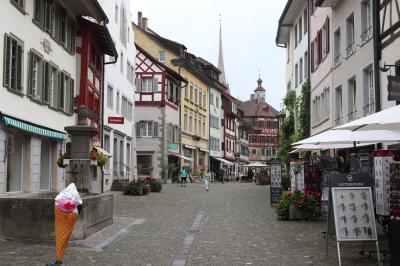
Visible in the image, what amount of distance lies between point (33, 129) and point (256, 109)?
355 ft

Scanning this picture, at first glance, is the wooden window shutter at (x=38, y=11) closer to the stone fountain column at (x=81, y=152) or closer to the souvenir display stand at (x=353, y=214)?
the stone fountain column at (x=81, y=152)

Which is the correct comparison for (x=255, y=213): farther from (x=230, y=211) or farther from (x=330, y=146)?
(x=330, y=146)

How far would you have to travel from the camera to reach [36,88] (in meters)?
20.8

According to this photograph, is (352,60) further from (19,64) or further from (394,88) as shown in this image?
(19,64)

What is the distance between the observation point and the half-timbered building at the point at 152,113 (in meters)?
51.0

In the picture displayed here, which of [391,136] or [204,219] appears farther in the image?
[204,219]

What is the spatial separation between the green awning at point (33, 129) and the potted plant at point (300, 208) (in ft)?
26.0

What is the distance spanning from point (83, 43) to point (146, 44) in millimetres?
29599

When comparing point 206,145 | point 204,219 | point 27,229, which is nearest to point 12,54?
point 204,219

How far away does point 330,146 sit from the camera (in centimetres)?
1686

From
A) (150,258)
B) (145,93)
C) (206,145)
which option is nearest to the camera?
(150,258)

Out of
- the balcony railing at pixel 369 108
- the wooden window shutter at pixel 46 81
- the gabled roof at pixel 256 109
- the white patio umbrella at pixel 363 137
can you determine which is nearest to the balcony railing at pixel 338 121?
the balcony railing at pixel 369 108

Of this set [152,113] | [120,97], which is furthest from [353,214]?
[152,113]

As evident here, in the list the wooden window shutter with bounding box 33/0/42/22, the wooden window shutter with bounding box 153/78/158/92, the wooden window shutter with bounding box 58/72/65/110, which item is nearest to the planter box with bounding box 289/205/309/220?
the wooden window shutter with bounding box 33/0/42/22
